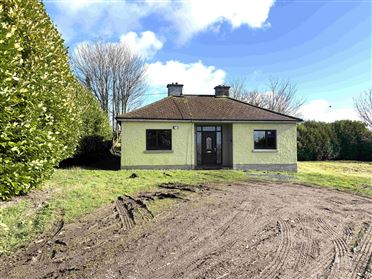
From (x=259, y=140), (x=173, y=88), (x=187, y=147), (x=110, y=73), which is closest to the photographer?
(x=187, y=147)

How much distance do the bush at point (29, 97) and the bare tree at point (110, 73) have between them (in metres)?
23.7

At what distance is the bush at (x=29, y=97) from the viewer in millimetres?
5152

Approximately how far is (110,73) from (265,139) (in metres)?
23.0

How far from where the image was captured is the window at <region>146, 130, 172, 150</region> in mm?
16406

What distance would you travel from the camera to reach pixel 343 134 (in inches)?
1065

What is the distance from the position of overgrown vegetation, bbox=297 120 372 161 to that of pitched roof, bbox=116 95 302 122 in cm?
975

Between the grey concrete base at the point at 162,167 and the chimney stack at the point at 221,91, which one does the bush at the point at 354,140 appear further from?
the grey concrete base at the point at 162,167

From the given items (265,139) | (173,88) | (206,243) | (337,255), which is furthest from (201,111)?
(337,255)

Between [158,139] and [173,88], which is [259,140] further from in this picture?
[173,88]

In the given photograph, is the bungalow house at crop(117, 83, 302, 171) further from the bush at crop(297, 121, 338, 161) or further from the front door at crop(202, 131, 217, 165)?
the bush at crop(297, 121, 338, 161)

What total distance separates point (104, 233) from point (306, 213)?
5051mm

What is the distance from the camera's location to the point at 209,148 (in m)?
17.9

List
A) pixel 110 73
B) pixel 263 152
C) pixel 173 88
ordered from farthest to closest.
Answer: pixel 110 73 < pixel 173 88 < pixel 263 152

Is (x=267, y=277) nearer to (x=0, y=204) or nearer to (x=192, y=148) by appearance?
(x=0, y=204)
